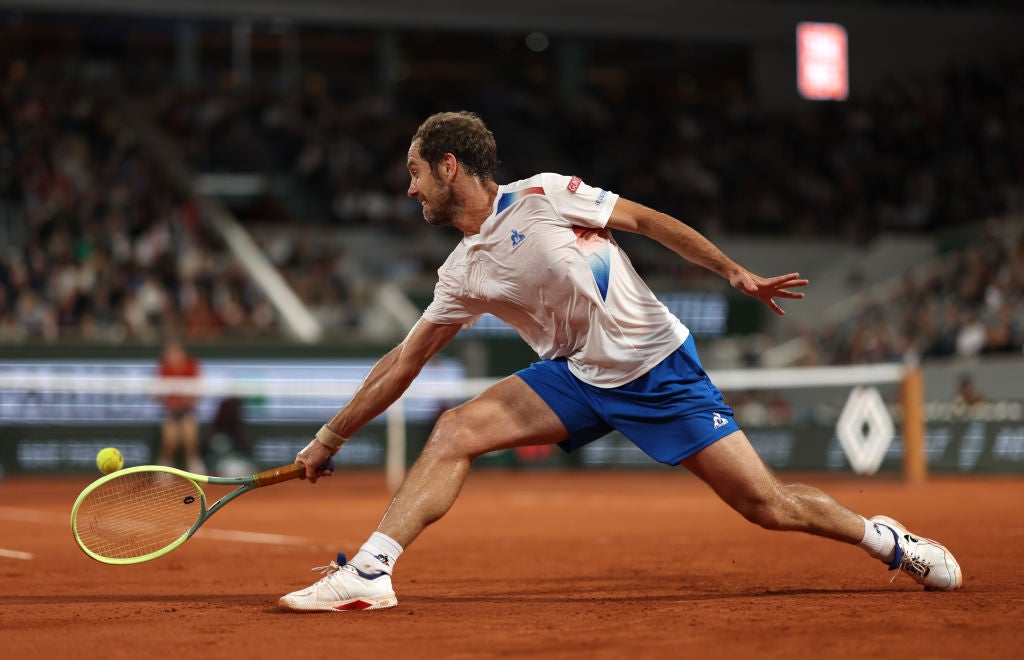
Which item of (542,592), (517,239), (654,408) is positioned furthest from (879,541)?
(517,239)

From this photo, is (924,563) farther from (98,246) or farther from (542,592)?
(98,246)

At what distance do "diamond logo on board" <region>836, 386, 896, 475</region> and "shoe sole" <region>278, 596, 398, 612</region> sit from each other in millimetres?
12247

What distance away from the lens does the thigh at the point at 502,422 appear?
567cm

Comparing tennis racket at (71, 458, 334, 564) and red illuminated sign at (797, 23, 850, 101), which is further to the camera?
red illuminated sign at (797, 23, 850, 101)

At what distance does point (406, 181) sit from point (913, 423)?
13.7m

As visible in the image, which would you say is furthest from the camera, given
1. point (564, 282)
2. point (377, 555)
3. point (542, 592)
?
point (542, 592)

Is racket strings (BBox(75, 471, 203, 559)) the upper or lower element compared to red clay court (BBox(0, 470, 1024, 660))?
upper

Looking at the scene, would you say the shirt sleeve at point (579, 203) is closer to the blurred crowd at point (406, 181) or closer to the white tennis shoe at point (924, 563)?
the white tennis shoe at point (924, 563)

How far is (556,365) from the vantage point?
588 cm

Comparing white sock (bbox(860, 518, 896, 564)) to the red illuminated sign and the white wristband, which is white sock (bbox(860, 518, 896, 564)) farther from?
the red illuminated sign

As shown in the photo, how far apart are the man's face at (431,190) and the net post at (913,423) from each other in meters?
10.6

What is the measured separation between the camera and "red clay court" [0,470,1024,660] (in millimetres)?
4656

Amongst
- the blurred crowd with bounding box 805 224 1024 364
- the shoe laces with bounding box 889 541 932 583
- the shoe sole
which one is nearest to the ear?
the shoe sole

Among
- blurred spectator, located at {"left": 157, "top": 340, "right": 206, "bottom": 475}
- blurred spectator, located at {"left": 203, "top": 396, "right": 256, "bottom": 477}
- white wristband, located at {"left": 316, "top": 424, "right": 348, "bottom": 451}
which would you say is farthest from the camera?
blurred spectator, located at {"left": 203, "top": 396, "right": 256, "bottom": 477}
